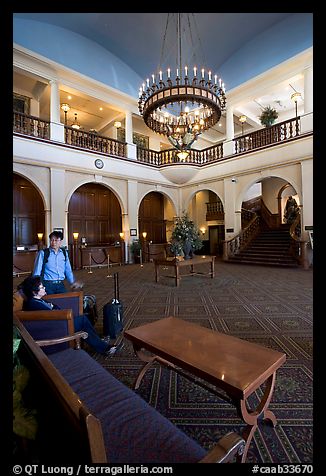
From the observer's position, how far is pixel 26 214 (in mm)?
10188

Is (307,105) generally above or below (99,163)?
above

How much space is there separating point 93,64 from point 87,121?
322 cm

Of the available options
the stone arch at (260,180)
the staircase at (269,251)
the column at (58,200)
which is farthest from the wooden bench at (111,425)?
the stone arch at (260,180)

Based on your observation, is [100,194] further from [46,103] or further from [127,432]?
[127,432]

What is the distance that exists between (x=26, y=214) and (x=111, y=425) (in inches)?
426

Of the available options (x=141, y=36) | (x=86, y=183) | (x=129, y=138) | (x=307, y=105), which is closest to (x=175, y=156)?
(x=129, y=138)

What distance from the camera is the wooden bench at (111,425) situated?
718mm

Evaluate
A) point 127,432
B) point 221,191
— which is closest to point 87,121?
point 221,191

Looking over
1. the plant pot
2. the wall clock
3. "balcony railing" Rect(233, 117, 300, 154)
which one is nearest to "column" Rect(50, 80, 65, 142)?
the wall clock

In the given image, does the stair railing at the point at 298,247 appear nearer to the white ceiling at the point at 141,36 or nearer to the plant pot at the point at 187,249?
the plant pot at the point at 187,249

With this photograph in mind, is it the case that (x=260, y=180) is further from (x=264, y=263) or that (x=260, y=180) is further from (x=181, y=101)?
(x=181, y=101)
